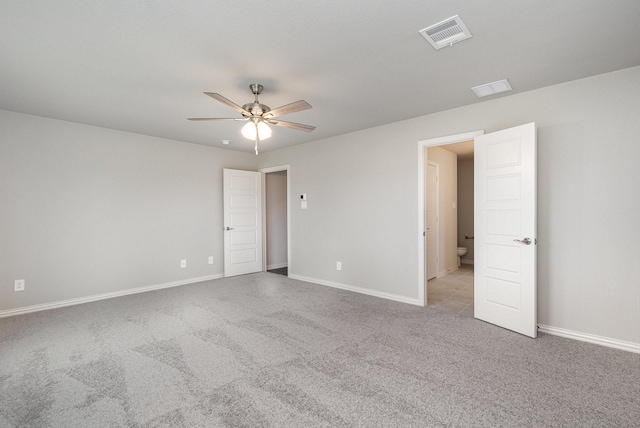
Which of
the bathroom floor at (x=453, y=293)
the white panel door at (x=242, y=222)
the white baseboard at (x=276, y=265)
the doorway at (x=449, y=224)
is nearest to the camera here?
the bathroom floor at (x=453, y=293)

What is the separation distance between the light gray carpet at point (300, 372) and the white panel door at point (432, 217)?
2020 mm

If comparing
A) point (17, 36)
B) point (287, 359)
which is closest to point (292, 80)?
point (17, 36)

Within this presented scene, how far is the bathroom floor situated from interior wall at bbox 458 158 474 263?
140 cm

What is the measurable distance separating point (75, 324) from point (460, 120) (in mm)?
5054

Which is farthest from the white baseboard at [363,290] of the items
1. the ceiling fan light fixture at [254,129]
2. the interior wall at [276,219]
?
the ceiling fan light fixture at [254,129]

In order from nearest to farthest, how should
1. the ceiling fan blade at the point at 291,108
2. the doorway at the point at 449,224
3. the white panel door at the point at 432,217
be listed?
the ceiling fan blade at the point at 291,108 → the doorway at the point at 449,224 → the white panel door at the point at 432,217

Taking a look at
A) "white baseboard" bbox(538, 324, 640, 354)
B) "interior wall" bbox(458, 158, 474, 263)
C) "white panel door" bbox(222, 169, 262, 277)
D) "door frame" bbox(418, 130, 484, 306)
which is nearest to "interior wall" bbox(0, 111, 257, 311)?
"white panel door" bbox(222, 169, 262, 277)

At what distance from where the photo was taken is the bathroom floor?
151 inches

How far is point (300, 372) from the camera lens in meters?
2.29

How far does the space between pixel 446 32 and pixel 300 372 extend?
2713 millimetres

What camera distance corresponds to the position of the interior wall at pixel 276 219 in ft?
21.9

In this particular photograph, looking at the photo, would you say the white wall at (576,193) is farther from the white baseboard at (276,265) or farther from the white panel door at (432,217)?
the white baseboard at (276,265)

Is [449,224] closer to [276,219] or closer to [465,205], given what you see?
[465,205]

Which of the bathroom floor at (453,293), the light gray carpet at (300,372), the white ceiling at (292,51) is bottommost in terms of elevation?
the bathroom floor at (453,293)
